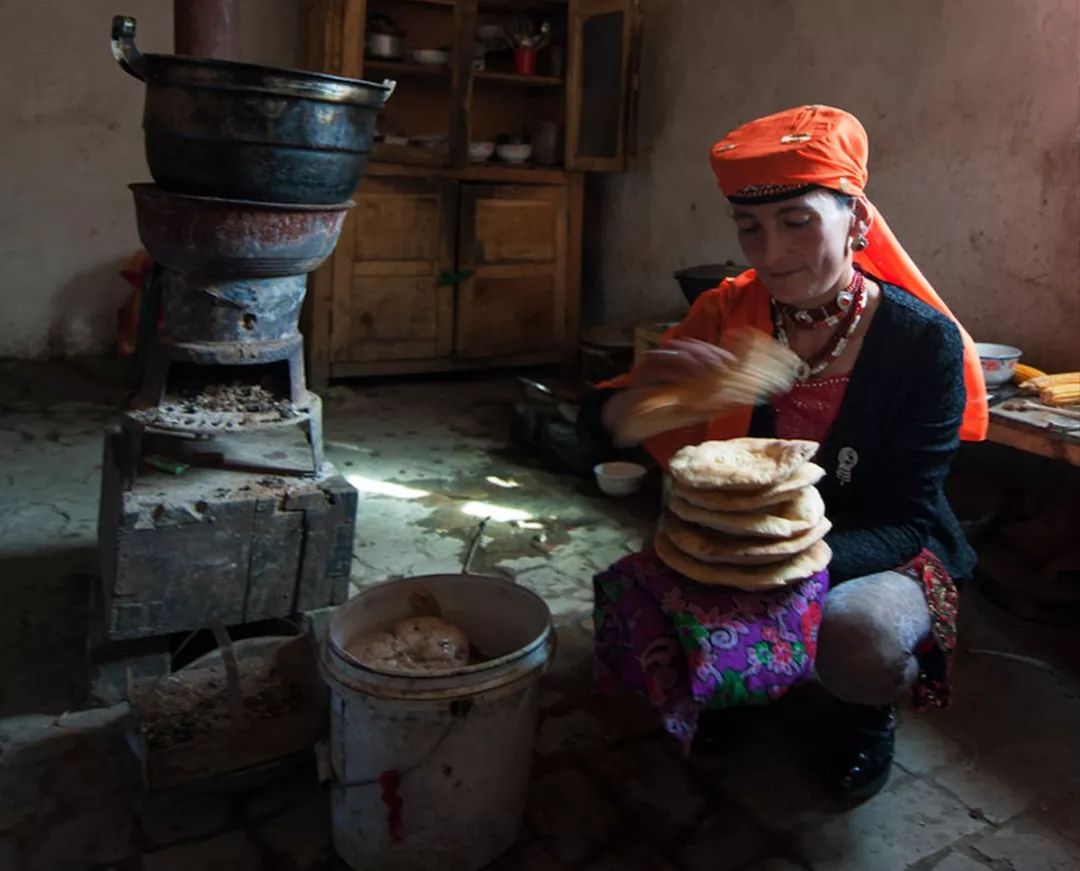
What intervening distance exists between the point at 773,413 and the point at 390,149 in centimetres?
338

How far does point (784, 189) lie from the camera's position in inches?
68.9

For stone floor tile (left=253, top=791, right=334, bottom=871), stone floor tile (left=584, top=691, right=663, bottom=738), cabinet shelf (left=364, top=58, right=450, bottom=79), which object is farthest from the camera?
cabinet shelf (left=364, top=58, right=450, bottom=79)

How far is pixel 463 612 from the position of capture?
1922 mm

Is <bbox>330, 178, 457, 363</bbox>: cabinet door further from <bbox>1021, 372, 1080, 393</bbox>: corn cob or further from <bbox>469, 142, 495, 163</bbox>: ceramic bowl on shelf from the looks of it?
<bbox>1021, 372, 1080, 393</bbox>: corn cob

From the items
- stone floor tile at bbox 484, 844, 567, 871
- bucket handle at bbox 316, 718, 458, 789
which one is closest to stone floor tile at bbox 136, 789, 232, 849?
bucket handle at bbox 316, 718, 458, 789

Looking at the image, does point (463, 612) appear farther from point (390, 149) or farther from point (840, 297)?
point (390, 149)

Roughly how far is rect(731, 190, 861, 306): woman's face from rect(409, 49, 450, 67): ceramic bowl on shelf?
356 cm

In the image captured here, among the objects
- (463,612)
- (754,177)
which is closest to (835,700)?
(463,612)

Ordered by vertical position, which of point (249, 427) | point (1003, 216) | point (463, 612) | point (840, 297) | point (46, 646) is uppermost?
point (1003, 216)

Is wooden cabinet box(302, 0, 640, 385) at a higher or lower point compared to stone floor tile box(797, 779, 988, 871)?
higher

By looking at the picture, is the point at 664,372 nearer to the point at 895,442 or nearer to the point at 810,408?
the point at 810,408

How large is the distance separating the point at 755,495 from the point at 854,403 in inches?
16.8

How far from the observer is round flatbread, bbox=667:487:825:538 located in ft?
5.27

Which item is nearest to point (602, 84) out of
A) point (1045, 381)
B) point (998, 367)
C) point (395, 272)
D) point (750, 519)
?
point (395, 272)
